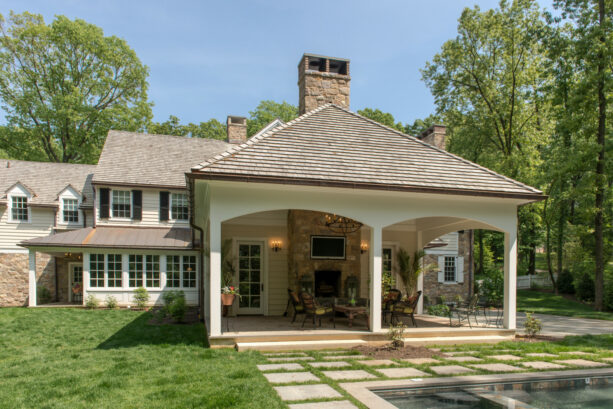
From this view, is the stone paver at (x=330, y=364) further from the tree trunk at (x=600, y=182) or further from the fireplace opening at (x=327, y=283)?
the tree trunk at (x=600, y=182)

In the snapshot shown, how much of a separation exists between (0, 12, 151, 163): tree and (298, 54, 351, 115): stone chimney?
65.6ft

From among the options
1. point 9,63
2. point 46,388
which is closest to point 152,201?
point 46,388

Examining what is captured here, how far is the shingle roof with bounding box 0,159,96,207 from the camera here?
775 inches

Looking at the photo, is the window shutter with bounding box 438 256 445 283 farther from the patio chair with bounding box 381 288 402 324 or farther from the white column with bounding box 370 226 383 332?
the white column with bounding box 370 226 383 332

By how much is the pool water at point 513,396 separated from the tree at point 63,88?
27521 mm

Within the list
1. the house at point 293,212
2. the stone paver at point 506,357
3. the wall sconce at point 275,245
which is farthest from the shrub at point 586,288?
the wall sconce at point 275,245

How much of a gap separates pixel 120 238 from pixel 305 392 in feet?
47.4

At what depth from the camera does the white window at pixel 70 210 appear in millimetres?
19734

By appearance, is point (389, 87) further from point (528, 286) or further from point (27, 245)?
point (528, 286)

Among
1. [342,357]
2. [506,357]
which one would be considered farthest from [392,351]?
[506,357]

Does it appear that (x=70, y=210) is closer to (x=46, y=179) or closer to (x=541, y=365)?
(x=46, y=179)

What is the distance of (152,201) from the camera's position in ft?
63.2

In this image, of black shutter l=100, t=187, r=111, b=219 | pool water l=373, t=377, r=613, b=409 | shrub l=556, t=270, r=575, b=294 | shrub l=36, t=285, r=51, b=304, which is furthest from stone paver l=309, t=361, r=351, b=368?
shrub l=556, t=270, r=575, b=294

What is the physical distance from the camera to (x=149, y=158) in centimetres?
2058
